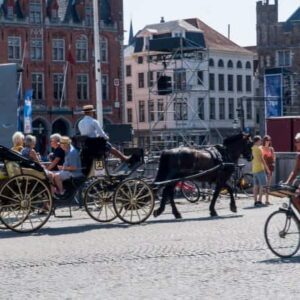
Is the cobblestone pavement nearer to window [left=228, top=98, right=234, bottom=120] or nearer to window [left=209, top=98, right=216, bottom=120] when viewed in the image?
window [left=209, top=98, right=216, bottom=120]

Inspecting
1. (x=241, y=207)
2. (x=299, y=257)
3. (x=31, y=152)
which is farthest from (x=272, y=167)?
(x=299, y=257)

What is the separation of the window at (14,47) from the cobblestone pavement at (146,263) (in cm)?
5313

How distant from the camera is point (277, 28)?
3415 inches

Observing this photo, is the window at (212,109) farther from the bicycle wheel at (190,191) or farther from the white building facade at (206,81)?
the bicycle wheel at (190,191)

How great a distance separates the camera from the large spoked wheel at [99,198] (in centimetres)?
1623

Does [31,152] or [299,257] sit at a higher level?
[31,152]

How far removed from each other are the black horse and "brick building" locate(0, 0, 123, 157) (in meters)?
47.9

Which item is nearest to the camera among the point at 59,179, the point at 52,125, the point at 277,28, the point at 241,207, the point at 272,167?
the point at 59,179

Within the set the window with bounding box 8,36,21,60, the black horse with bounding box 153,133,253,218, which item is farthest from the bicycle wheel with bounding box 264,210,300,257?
the window with bounding box 8,36,21,60

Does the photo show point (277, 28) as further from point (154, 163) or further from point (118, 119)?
point (154, 163)

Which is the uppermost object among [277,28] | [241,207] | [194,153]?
[277,28]

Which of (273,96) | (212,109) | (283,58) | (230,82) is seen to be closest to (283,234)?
(273,96)

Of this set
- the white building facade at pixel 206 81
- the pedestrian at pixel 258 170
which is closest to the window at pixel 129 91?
the white building facade at pixel 206 81

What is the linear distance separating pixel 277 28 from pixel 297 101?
13276 mm
